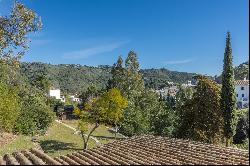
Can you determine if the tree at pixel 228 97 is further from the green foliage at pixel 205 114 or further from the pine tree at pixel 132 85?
the pine tree at pixel 132 85

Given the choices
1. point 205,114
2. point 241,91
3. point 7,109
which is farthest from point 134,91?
point 241,91

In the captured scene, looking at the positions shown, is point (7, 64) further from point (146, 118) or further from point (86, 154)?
point (146, 118)

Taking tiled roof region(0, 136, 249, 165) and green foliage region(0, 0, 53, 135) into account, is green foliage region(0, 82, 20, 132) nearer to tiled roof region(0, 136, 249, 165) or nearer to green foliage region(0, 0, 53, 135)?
green foliage region(0, 0, 53, 135)

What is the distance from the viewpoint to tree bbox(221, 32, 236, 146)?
4366 cm

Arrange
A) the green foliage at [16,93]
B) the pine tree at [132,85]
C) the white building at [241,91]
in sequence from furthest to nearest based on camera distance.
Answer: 1. the white building at [241,91]
2. the pine tree at [132,85]
3. the green foliage at [16,93]

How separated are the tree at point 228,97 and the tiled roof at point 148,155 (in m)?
27.7

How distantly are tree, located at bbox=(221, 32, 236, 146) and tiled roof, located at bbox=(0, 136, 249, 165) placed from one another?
27732 millimetres

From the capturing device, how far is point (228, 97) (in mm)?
44031

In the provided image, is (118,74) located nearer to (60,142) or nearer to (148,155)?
(60,142)

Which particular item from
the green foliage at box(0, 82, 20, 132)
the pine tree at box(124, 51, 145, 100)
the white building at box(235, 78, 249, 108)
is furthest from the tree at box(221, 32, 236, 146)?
the white building at box(235, 78, 249, 108)

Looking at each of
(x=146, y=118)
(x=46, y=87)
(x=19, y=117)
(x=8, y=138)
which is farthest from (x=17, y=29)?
(x=46, y=87)

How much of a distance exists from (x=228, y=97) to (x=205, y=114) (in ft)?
10.8

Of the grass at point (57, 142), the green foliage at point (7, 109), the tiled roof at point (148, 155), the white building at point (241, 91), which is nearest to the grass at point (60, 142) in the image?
the grass at point (57, 142)

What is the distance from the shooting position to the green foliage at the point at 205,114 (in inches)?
1763
